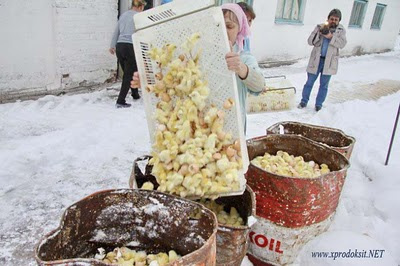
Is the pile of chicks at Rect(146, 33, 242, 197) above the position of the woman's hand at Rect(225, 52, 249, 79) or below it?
below

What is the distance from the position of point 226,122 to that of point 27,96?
5082mm

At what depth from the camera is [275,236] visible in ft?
8.35

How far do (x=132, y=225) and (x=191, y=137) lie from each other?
0.59 metres

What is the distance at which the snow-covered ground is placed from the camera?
9.75 ft

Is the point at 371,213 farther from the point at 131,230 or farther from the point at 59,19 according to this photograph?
the point at 59,19

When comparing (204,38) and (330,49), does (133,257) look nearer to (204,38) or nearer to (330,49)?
(204,38)

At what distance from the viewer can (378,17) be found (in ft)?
55.3

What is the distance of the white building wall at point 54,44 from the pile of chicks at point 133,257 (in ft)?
15.9

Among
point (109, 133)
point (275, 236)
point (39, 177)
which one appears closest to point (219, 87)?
point (275, 236)

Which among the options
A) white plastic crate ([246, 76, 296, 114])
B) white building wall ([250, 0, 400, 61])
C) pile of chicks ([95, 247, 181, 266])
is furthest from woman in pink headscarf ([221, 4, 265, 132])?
white building wall ([250, 0, 400, 61])

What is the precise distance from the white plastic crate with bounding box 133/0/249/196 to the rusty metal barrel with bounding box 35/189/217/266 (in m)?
0.33

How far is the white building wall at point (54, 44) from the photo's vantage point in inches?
220

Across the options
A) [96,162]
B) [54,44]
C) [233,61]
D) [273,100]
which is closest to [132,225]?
[233,61]

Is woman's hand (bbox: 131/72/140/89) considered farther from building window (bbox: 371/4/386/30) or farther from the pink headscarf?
building window (bbox: 371/4/386/30)
